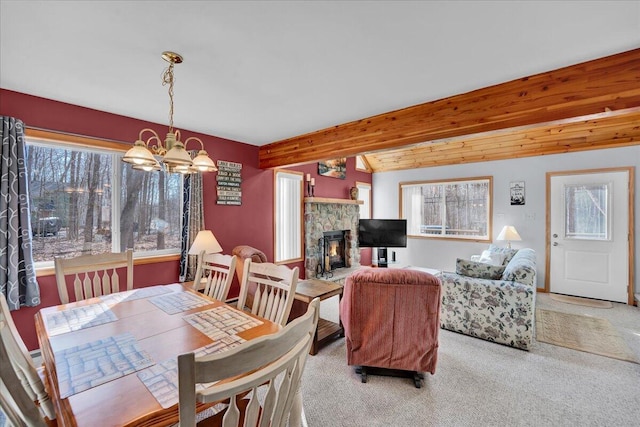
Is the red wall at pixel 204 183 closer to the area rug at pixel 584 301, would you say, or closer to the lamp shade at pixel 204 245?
the lamp shade at pixel 204 245

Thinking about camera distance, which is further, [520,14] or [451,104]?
[451,104]

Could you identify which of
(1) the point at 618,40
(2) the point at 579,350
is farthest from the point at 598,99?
(2) the point at 579,350

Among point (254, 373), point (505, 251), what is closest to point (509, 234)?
point (505, 251)

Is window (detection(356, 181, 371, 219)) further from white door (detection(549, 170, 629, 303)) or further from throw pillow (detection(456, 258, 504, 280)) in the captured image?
throw pillow (detection(456, 258, 504, 280))

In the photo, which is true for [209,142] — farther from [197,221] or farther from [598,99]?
[598,99]

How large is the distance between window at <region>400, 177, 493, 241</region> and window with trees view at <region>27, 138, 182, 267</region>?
487 centimetres

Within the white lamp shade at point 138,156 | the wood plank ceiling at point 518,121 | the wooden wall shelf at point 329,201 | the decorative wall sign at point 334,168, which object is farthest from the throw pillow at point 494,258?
the white lamp shade at point 138,156

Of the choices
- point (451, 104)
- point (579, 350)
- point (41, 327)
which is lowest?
point (579, 350)

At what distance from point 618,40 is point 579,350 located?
8.98ft

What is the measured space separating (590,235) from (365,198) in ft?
13.6

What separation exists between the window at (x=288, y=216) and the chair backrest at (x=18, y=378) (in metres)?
3.68

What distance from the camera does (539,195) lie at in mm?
4777

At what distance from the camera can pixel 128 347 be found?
4.14 ft

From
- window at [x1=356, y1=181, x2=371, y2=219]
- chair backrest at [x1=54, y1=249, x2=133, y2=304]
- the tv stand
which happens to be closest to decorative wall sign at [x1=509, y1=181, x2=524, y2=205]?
the tv stand
